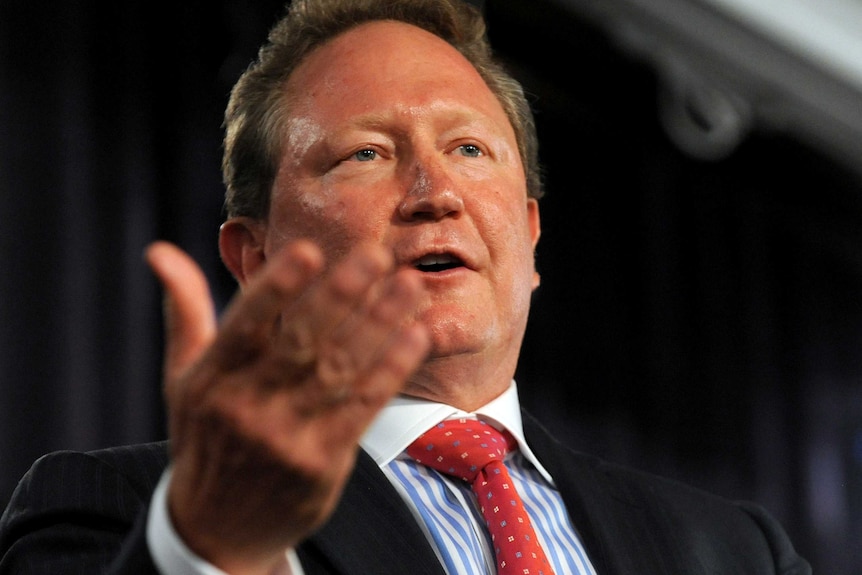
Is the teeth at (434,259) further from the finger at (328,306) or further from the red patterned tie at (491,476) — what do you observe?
the finger at (328,306)

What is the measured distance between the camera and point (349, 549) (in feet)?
3.82

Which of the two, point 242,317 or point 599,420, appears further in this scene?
point 599,420

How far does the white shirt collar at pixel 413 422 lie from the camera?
1.39 metres

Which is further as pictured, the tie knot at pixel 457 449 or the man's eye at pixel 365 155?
the man's eye at pixel 365 155

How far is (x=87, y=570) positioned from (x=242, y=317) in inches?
18.2

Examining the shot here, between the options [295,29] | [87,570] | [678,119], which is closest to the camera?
[87,570]

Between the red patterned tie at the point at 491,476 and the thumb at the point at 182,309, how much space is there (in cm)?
63

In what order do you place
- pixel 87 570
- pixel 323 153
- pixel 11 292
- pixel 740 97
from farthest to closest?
pixel 740 97 < pixel 11 292 < pixel 323 153 < pixel 87 570

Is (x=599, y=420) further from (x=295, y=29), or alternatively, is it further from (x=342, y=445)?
(x=342, y=445)

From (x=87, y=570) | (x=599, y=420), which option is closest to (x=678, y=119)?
(x=599, y=420)

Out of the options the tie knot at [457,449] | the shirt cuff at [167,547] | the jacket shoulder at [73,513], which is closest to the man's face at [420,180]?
the tie knot at [457,449]

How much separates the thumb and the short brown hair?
0.93 meters

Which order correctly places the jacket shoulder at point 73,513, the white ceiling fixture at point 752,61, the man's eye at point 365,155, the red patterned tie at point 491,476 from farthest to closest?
the white ceiling fixture at point 752,61, the man's eye at point 365,155, the red patterned tie at point 491,476, the jacket shoulder at point 73,513

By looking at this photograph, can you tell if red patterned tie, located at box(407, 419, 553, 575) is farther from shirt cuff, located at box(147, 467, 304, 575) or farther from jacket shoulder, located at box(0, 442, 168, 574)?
shirt cuff, located at box(147, 467, 304, 575)
